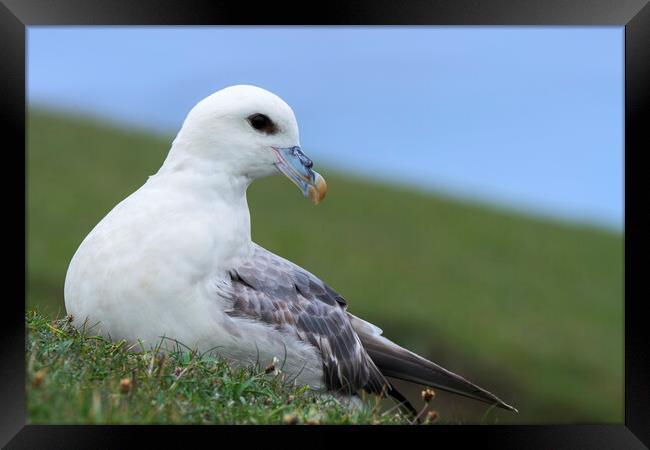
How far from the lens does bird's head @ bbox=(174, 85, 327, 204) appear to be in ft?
16.5

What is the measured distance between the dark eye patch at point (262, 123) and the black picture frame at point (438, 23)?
596 mm

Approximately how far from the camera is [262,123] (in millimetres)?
5102

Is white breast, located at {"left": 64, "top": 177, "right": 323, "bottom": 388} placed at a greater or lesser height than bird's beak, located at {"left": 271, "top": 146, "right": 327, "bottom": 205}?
lesser

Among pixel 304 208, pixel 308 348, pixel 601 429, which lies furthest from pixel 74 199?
pixel 601 429

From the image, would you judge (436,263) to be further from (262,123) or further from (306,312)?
(262,123)

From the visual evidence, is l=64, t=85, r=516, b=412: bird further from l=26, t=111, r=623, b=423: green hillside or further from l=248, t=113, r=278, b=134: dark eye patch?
l=26, t=111, r=623, b=423: green hillside

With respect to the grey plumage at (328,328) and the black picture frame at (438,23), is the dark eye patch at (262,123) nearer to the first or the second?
the black picture frame at (438,23)

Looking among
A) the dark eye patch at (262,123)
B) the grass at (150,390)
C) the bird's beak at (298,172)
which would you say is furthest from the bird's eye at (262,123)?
the grass at (150,390)

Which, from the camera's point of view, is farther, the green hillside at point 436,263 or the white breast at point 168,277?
the green hillside at point 436,263

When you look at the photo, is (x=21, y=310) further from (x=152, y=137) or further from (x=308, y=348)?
(x=152, y=137)

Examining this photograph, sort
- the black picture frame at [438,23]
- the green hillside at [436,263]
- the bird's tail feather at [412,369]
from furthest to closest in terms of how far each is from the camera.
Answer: the green hillside at [436,263]
the bird's tail feather at [412,369]
the black picture frame at [438,23]

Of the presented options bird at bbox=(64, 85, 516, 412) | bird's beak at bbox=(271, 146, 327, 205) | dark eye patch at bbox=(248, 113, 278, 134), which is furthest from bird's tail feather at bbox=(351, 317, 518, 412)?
dark eye patch at bbox=(248, 113, 278, 134)

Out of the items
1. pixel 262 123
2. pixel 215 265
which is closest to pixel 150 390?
pixel 215 265

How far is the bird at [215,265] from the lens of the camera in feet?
15.8
